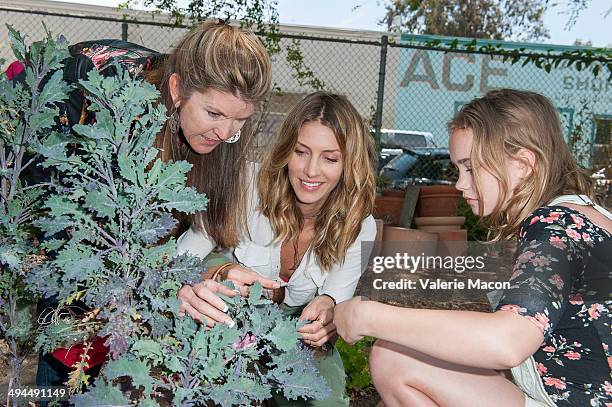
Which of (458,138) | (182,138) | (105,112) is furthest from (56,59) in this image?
(458,138)

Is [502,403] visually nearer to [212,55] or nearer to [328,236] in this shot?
[328,236]

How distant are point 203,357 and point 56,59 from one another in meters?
0.78

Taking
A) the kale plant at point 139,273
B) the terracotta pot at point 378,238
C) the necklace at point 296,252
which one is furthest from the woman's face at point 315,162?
the terracotta pot at point 378,238

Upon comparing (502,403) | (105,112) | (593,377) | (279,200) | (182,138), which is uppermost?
(105,112)

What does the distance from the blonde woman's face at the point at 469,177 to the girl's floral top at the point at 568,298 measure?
0.17m

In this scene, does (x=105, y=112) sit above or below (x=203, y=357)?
above

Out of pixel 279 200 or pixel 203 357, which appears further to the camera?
pixel 279 200

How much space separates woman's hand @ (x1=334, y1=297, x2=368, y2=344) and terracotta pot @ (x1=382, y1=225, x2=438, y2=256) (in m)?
3.50

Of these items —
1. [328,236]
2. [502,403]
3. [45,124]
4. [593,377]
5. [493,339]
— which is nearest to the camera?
[493,339]

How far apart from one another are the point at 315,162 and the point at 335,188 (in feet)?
0.57

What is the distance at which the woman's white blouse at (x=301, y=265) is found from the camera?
233 cm

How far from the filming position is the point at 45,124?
149cm

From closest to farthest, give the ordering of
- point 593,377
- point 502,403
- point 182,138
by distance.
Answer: point 593,377 → point 502,403 → point 182,138

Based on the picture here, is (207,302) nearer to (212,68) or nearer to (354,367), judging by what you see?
(212,68)
